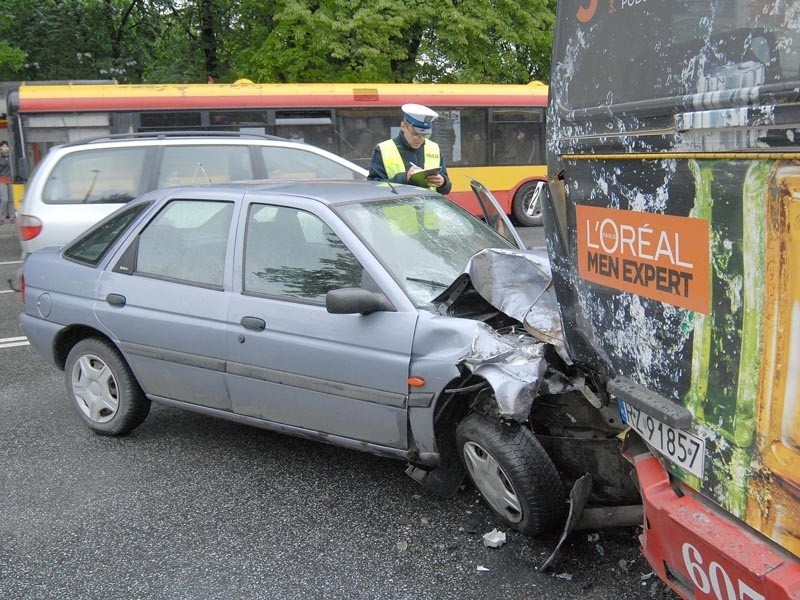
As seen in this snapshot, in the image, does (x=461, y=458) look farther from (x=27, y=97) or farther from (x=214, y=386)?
(x=27, y=97)

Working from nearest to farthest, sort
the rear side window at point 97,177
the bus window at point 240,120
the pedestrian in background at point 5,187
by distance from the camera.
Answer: the rear side window at point 97,177, the bus window at point 240,120, the pedestrian in background at point 5,187

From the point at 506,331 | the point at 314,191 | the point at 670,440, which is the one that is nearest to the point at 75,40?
the point at 314,191

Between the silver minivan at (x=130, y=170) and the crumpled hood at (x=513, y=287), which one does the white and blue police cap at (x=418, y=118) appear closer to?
the crumpled hood at (x=513, y=287)

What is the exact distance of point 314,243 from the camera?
13.6 feet

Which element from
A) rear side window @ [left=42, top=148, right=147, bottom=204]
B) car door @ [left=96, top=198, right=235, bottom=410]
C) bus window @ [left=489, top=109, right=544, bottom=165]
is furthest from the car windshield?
bus window @ [left=489, top=109, right=544, bottom=165]

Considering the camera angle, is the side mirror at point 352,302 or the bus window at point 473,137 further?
the bus window at point 473,137

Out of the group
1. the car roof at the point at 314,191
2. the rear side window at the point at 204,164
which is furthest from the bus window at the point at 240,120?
the car roof at the point at 314,191

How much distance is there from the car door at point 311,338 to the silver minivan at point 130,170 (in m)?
4.24

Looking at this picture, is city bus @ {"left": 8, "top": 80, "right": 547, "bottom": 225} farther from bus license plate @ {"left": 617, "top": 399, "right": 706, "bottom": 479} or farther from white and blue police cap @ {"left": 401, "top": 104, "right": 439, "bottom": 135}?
bus license plate @ {"left": 617, "top": 399, "right": 706, "bottom": 479}

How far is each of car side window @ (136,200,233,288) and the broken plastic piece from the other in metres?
1.93

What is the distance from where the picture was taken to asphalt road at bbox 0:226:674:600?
3293 millimetres

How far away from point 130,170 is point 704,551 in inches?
307

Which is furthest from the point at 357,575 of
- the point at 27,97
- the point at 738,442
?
the point at 27,97

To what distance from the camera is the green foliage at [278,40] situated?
707 inches
